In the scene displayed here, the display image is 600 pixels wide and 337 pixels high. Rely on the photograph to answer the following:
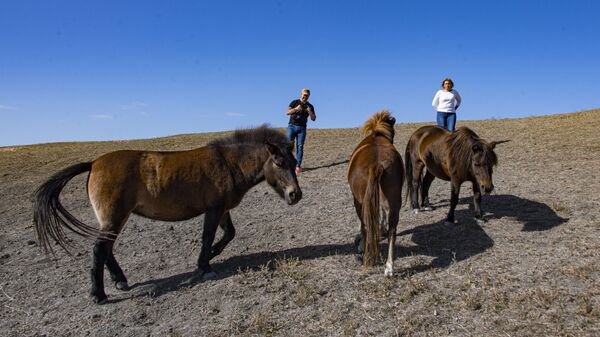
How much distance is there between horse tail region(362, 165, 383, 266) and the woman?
6.02 metres

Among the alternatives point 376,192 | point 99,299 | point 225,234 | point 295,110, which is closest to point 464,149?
point 376,192

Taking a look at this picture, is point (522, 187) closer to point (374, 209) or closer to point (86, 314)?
point (374, 209)

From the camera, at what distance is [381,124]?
762cm

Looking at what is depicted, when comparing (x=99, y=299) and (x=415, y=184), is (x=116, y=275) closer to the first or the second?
(x=99, y=299)

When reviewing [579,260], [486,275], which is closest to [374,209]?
[486,275]

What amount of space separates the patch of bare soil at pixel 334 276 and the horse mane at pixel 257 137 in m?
1.71

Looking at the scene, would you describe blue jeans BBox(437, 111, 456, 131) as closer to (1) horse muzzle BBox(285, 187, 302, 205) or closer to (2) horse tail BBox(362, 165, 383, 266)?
(2) horse tail BBox(362, 165, 383, 266)

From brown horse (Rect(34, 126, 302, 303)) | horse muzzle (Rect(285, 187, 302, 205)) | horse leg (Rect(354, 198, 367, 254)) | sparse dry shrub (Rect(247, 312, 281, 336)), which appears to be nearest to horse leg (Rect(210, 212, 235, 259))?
brown horse (Rect(34, 126, 302, 303))

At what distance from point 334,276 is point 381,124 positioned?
291cm

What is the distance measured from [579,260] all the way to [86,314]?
619 centimetres

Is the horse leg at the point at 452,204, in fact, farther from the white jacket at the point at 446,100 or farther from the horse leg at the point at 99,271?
the horse leg at the point at 99,271

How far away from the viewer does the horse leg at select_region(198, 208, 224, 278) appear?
622cm

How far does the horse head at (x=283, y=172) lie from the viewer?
20.2 feet

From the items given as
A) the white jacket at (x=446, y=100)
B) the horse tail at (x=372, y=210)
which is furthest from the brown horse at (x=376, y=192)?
the white jacket at (x=446, y=100)
